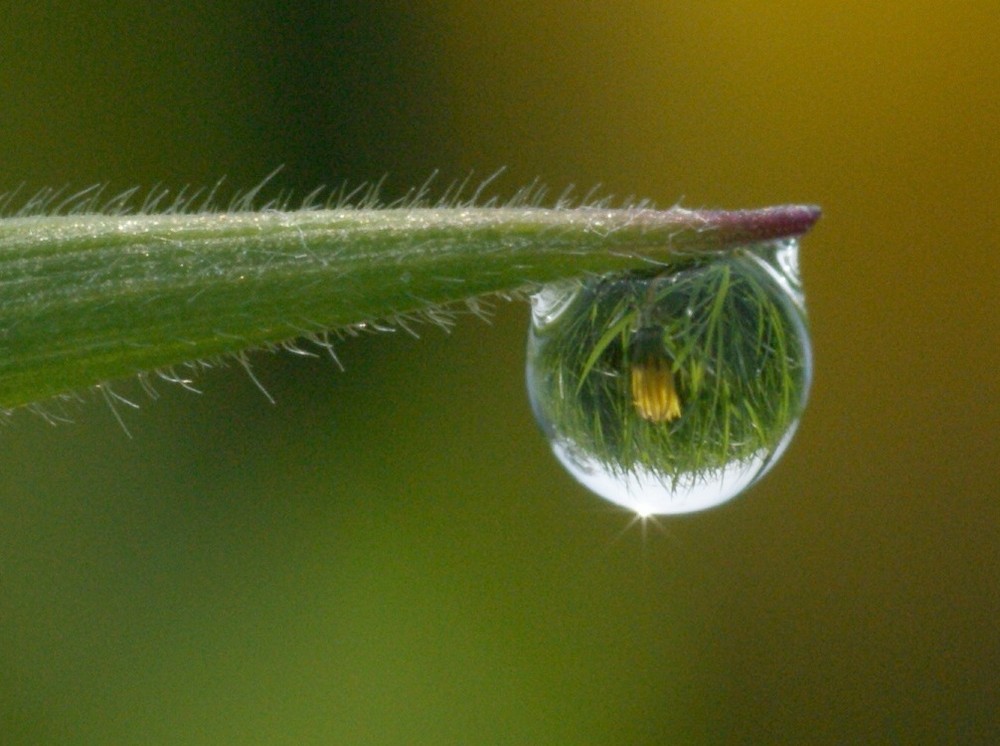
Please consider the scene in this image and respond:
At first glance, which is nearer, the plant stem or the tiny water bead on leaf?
the plant stem

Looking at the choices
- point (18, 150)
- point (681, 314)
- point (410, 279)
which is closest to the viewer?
point (410, 279)

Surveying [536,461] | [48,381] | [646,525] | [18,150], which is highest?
[18,150]

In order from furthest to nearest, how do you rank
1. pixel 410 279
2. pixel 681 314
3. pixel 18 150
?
1. pixel 18 150
2. pixel 681 314
3. pixel 410 279

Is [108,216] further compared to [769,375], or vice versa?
[769,375]

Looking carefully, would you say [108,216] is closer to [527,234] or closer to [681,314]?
[527,234]

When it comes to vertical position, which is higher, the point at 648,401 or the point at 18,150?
the point at 18,150

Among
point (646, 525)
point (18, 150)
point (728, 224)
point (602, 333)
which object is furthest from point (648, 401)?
point (18, 150)
